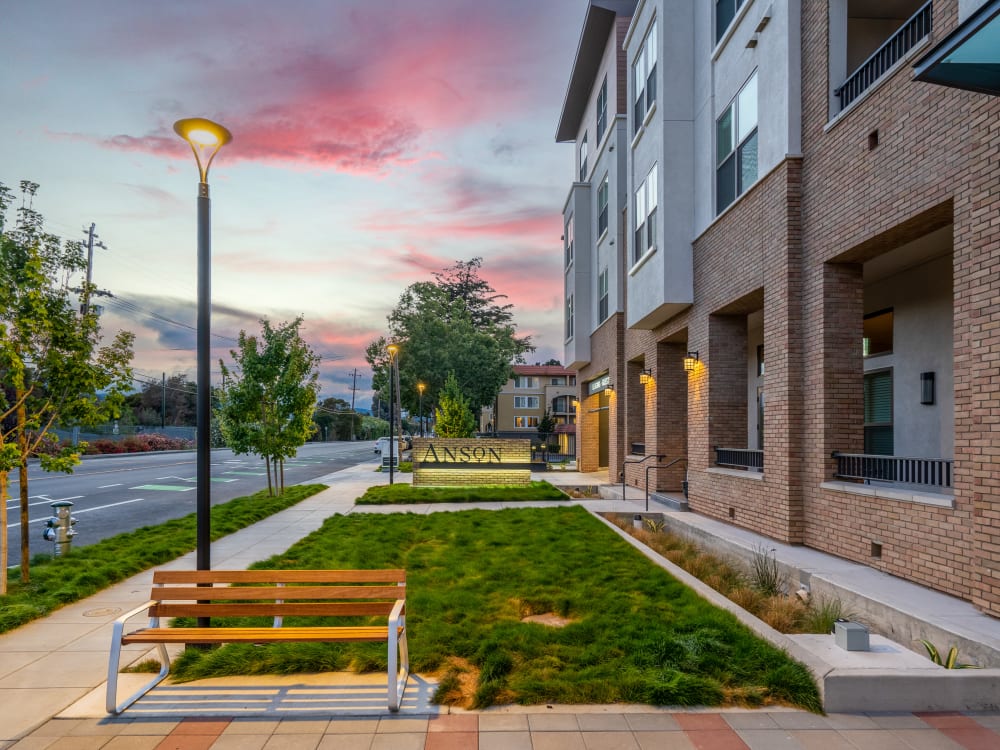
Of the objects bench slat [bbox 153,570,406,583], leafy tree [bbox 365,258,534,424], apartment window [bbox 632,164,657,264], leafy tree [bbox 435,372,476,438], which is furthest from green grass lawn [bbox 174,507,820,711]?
leafy tree [bbox 365,258,534,424]

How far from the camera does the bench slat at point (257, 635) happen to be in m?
4.41

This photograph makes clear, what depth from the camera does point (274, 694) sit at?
14.8ft

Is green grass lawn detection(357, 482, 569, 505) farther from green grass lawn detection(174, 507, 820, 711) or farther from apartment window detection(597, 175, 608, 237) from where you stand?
apartment window detection(597, 175, 608, 237)

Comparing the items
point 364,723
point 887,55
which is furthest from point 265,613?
point 887,55

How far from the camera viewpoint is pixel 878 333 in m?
11.4

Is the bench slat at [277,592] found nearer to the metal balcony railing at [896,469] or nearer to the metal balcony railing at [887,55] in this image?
the metal balcony railing at [896,469]

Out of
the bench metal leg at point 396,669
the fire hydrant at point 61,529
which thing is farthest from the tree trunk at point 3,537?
the bench metal leg at point 396,669

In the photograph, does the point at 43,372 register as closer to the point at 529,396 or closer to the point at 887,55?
the point at 887,55

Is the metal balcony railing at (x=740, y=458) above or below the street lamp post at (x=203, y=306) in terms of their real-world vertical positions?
below

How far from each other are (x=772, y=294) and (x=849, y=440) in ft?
8.49

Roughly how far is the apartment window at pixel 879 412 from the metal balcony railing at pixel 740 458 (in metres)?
2.29

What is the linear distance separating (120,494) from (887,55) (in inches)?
866

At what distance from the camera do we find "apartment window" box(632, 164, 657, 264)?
14172 millimetres

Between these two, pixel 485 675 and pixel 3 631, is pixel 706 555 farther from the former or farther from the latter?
pixel 3 631
